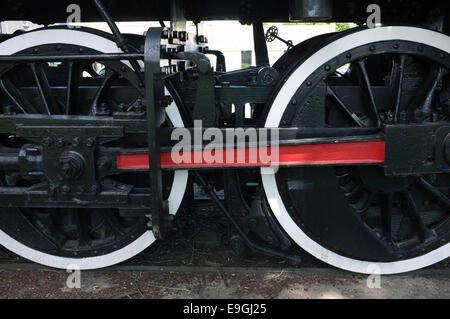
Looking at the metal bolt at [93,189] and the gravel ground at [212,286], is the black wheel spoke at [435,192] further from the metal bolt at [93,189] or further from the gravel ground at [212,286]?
the metal bolt at [93,189]

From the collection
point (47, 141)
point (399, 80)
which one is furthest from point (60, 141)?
point (399, 80)

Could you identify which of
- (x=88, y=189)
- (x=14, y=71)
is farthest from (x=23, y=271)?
(x=14, y=71)

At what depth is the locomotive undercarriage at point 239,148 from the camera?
211cm

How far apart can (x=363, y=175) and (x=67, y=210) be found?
1752 mm

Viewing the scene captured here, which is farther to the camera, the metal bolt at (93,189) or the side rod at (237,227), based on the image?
the side rod at (237,227)

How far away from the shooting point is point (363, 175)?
2299 mm

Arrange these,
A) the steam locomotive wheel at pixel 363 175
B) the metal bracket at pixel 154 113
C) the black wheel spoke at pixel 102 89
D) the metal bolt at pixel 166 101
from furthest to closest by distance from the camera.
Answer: the black wheel spoke at pixel 102 89, the steam locomotive wheel at pixel 363 175, the metal bolt at pixel 166 101, the metal bracket at pixel 154 113

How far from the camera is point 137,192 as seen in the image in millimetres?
2258

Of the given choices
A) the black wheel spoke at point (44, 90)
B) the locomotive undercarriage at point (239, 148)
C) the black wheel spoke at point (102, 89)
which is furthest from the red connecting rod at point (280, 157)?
the black wheel spoke at point (44, 90)

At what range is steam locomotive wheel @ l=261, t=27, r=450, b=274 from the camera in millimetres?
2182

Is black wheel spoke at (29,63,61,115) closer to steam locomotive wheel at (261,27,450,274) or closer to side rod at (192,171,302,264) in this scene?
side rod at (192,171,302,264)

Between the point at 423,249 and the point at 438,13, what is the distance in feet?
4.47

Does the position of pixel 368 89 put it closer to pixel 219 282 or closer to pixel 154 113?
pixel 154 113

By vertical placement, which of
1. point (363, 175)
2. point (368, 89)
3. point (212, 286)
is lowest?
point (212, 286)
